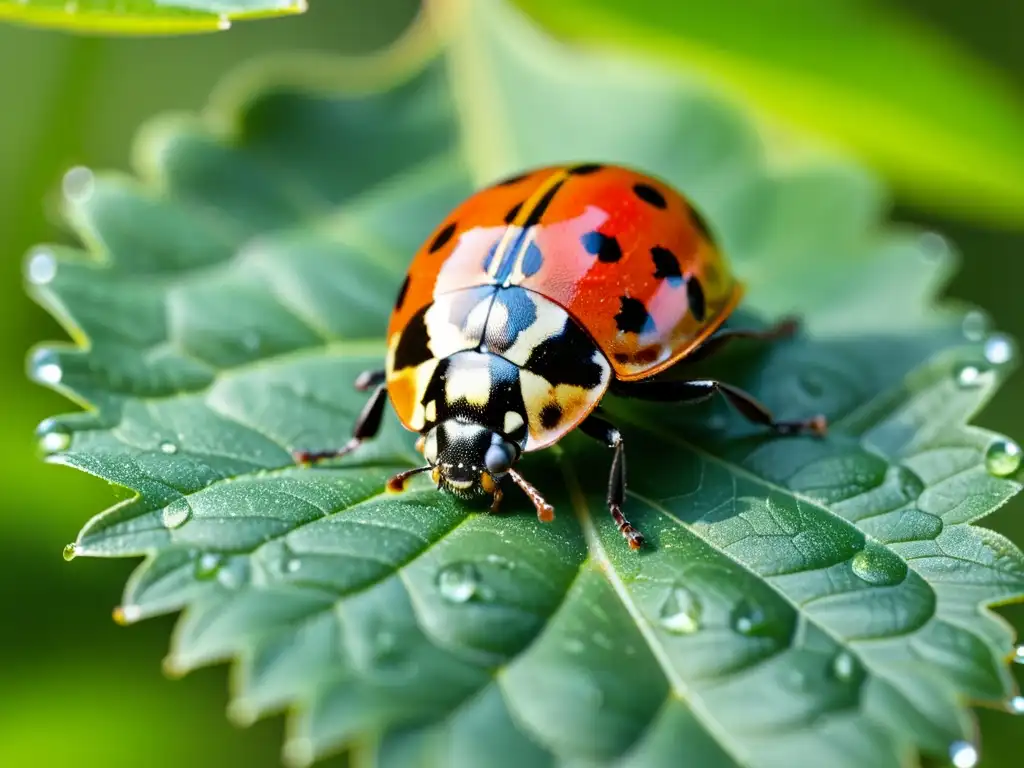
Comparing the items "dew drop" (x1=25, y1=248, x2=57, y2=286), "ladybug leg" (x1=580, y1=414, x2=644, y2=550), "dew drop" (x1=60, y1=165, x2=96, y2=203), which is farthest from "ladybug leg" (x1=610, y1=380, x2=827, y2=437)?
"dew drop" (x1=60, y1=165, x2=96, y2=203)

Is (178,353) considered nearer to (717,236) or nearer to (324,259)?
(324,259)

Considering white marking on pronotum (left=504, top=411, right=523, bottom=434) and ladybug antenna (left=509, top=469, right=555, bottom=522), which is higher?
white marking on pronotum (left=504, top=411, right=523, bottom=434)

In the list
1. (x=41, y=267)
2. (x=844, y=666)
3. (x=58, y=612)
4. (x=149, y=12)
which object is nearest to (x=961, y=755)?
(x=844, y=666)

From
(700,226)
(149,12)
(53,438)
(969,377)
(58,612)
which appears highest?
(149,12)

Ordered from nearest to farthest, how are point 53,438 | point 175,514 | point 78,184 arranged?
point 175,514
point 53,438
point 78,184

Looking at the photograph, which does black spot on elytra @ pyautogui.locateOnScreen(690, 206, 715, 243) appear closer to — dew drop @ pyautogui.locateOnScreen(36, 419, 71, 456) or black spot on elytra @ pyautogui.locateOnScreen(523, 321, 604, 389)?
black spot on elytra @ pyautogui.locateOnScreen(523, 321, 604, 389)

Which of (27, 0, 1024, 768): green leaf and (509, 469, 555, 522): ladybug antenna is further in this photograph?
(509, 469, 555, 522): ladybug antenna

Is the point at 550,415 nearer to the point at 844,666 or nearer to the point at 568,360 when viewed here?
the point at 568,360
